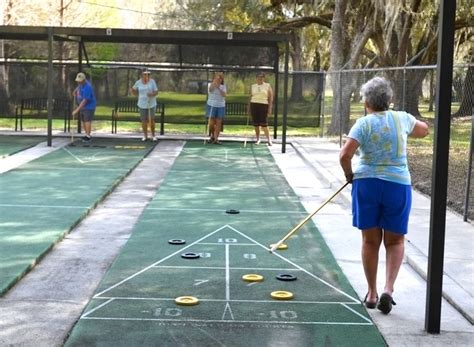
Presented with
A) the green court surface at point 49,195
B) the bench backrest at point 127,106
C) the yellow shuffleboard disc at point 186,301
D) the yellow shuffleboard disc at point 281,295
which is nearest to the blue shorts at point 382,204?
the yellow shuffleboard disc at point 281,295

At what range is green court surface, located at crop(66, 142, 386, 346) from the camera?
216 inches

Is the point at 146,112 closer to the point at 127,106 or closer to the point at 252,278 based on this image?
the point at 127,106

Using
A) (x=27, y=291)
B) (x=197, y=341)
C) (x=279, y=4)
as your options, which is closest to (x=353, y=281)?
(x=197, y=341)

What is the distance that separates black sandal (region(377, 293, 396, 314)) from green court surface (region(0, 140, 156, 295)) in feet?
9.49

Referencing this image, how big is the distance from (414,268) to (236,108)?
1637 centimetres

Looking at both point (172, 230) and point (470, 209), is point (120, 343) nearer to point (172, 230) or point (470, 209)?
point (172, 230)

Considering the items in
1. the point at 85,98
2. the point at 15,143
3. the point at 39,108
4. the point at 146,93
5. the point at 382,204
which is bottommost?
the point at 15,143

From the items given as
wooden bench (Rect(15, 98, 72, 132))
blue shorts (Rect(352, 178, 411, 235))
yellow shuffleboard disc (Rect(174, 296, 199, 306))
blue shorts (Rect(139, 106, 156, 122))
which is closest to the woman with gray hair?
blue shorts (Rect(352, 178, 411, 235))

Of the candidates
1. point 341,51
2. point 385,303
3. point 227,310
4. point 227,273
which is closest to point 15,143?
point 341,51

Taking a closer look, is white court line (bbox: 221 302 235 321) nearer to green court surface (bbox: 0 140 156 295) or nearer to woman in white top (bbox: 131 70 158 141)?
green court surface (bbox: 0 140 156 295)

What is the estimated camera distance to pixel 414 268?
7.57 m

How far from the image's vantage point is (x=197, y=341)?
5344mm

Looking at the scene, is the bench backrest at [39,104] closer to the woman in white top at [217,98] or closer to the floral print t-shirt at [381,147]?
the woman in white top at [217,98]

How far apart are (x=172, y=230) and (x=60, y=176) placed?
16.5 ft
